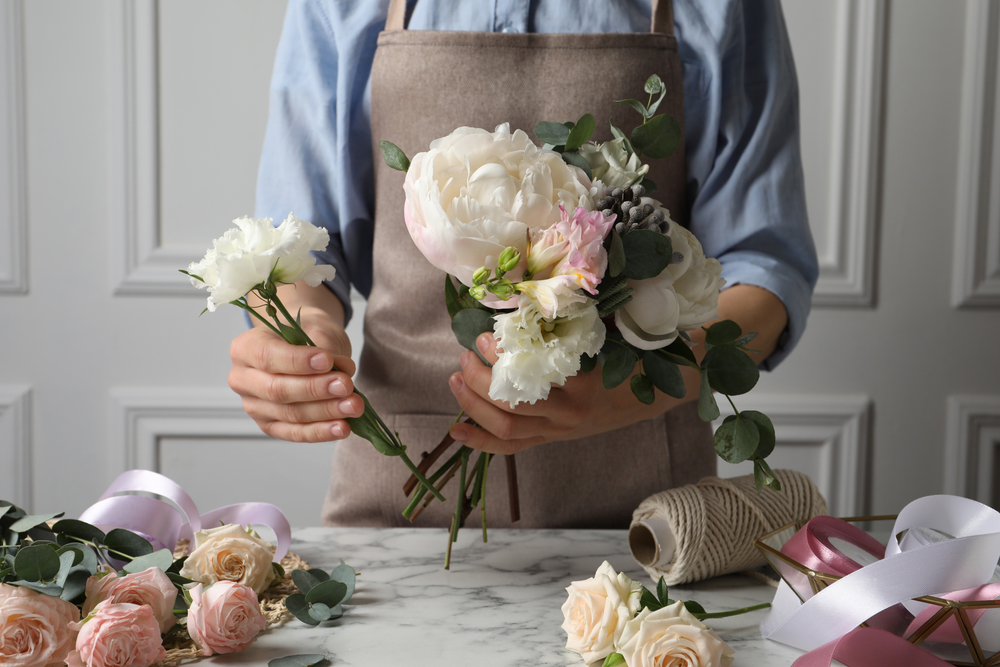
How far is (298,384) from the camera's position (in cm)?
52

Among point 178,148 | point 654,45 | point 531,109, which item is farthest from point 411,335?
point 178,148

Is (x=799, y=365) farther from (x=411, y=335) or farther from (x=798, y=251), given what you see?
(x=411, y=335)

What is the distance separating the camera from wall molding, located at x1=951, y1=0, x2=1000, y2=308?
1352 millimetres

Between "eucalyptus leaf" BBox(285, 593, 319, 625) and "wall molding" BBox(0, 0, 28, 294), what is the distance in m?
1.25

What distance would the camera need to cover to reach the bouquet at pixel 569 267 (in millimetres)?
379

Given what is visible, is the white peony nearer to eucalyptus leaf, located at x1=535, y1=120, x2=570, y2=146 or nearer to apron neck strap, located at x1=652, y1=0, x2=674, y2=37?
eucalyptus leaf, located at x1=535, y1=120, x2=570, y2=146

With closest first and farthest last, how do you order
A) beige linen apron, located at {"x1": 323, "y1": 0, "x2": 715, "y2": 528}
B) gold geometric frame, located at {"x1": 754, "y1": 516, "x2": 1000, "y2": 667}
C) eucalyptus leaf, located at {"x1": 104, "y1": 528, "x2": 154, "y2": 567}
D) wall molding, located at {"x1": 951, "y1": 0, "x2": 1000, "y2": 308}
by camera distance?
gold geometric frame, located at {"x1": 754, "y1": 516, "x2": 1000, "y2": 667}
eucalyptus leaf, located at {"x1": 104, "y1": 528, "x2": 154, "y2": 567}
beige linen apron, located at {"x1": 323, "y1": 0, "x2": 715, "y2": 528}
wall molding, located at {"x1": 951, "y1": 0, "x2": 1000, "y2": 308}

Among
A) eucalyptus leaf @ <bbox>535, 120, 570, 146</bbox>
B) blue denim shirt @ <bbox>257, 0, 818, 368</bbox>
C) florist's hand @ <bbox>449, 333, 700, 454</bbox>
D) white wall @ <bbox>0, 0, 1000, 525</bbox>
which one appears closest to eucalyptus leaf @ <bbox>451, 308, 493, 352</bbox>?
florist's hand @ <bbox>449, 333, 700, 454</bbox>

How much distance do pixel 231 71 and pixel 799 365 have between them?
121cm

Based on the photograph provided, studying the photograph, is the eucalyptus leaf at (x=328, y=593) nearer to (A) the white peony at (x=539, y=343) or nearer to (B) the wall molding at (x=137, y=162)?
(A) the white peony at (x=539, y=343)

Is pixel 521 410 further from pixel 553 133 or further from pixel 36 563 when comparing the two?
pixel 36 563

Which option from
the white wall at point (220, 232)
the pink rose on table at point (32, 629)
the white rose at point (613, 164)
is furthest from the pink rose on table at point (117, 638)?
the white wall at point (220, 232)

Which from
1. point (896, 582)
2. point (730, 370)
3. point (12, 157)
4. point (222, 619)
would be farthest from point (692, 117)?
point (12, 157)

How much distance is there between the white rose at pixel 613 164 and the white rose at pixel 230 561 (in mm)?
325
